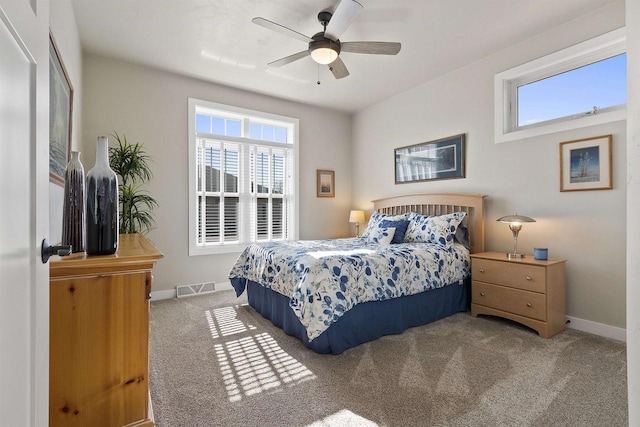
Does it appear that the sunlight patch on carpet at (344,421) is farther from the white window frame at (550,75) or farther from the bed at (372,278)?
the white window frame at (550,75)

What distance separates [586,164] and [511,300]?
1397 millimetres

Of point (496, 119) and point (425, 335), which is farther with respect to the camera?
point (496, 119)

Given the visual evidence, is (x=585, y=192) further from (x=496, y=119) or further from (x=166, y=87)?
(x=166, y=87)

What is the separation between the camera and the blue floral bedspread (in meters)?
2.33

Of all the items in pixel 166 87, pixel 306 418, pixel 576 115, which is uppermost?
pixel 166 87

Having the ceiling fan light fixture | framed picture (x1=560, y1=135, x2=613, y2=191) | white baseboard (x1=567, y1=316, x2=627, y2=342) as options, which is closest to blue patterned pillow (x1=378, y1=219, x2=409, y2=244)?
framed picture (x1=560, y1=135, x2=613, y2=191)

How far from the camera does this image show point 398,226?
3797mm

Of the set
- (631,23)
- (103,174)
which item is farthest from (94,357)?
(631,23)

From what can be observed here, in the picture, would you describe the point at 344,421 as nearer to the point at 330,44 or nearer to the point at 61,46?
the point at 330,44

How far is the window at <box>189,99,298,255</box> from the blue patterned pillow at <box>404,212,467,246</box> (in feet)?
6.36

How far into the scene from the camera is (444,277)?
3.14 m

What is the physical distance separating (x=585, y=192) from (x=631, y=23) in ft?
8.55

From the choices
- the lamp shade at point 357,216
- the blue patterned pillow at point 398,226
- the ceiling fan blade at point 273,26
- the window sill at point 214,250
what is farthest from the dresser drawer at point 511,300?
the window sill at point 214,250

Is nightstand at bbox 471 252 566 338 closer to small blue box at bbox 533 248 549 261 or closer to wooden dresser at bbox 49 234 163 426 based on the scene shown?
small blue box at bbox 533 248 549 261
